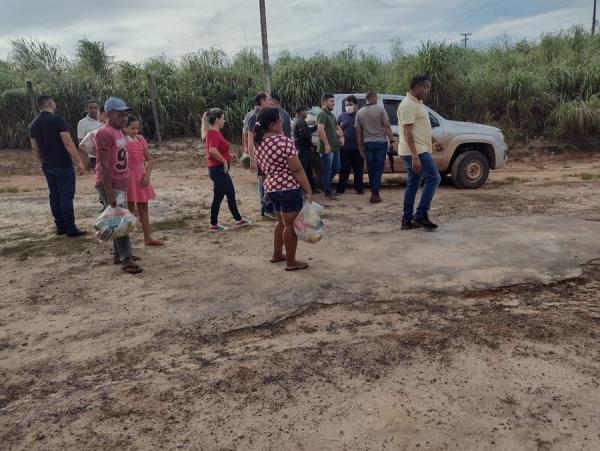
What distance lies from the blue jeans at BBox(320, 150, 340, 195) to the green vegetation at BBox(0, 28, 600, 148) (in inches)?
265

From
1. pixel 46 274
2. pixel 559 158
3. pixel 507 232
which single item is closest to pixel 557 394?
pixel 507 232

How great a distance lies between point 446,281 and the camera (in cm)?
433

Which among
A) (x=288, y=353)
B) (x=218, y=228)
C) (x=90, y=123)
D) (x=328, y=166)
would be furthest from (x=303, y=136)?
(x=288, y=353)

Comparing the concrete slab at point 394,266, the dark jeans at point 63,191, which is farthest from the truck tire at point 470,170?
the dark jeans at point 63,191

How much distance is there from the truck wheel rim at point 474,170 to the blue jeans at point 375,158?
193 cm

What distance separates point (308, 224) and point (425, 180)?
Result: 1.90 m

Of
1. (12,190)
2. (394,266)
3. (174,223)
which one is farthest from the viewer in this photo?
(12,190)

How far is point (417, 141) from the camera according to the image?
5672mm

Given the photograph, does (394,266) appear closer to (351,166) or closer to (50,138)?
(351,166)

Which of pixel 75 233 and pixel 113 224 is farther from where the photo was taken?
pixel 75 233

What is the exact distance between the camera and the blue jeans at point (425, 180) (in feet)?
18.8

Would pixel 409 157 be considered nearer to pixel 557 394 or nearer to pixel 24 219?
pixel 557 394

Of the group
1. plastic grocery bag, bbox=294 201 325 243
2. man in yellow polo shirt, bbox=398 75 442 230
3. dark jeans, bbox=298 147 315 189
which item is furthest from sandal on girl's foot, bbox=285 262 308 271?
dark jeans, bbox=298 147 315 189

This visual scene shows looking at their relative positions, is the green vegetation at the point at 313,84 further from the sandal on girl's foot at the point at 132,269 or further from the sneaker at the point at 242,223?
the sandal on girl's foot at the point at 132,269
